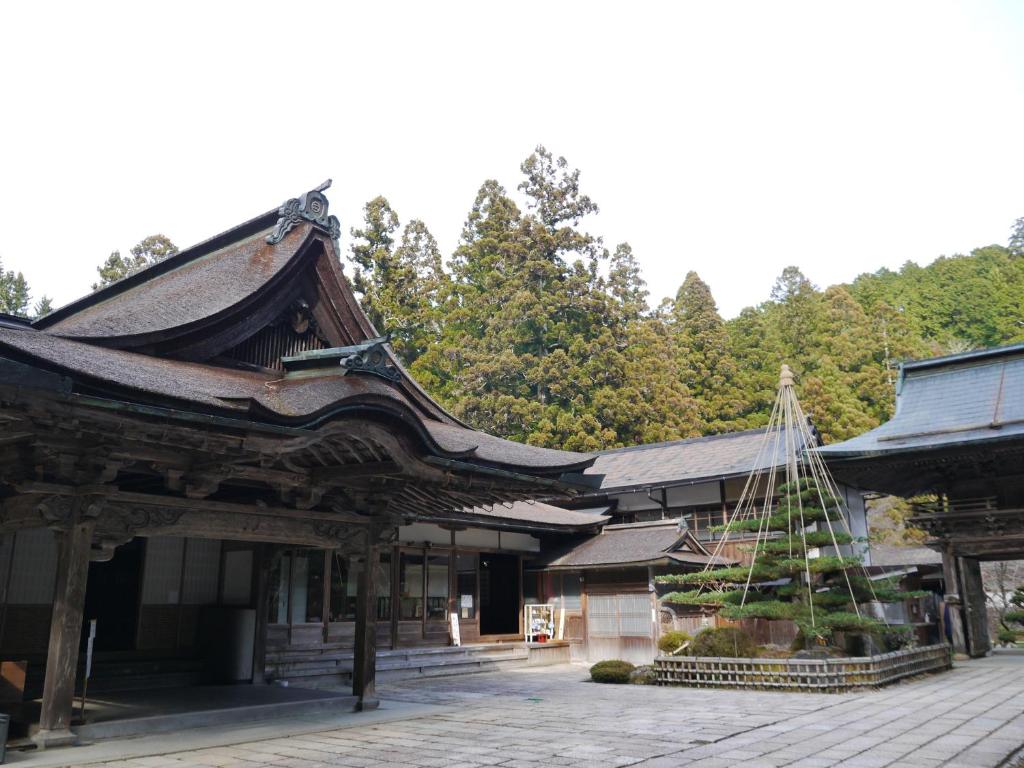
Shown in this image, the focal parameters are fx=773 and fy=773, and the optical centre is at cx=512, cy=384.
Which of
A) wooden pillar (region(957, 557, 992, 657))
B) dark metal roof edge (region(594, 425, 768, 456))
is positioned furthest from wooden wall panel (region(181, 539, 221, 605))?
wooden pillar (region(957, 557, 992, 657))

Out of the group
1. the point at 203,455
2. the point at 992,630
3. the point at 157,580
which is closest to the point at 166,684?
the point at 157,580

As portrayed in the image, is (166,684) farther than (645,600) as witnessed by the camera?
No

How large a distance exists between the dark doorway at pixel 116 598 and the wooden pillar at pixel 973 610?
2050cm

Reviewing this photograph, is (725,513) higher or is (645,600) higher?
(725,513)

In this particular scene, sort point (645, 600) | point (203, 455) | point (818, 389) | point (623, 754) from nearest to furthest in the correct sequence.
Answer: point (623, 754) → point (203, 455) → point (645, 600) → point (818, 389)

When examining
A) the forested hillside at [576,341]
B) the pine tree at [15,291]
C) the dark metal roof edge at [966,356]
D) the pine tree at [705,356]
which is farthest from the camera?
the pine tree at [15,291]

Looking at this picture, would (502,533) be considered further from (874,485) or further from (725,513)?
(874,485)

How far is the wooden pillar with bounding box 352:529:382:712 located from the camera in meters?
11.4

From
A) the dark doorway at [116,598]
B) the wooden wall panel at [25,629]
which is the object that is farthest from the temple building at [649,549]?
the wooden wall panel at [25,629]

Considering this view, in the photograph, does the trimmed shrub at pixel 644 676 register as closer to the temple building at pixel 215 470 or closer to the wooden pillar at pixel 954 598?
the temple building at pixel 215 470

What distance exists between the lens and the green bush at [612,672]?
15688mm

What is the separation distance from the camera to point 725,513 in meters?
24.5

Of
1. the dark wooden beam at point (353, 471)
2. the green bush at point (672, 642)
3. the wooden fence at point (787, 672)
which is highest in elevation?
the dark wooden beam at point (353, 471)

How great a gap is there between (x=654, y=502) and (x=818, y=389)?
18096 millimetres
